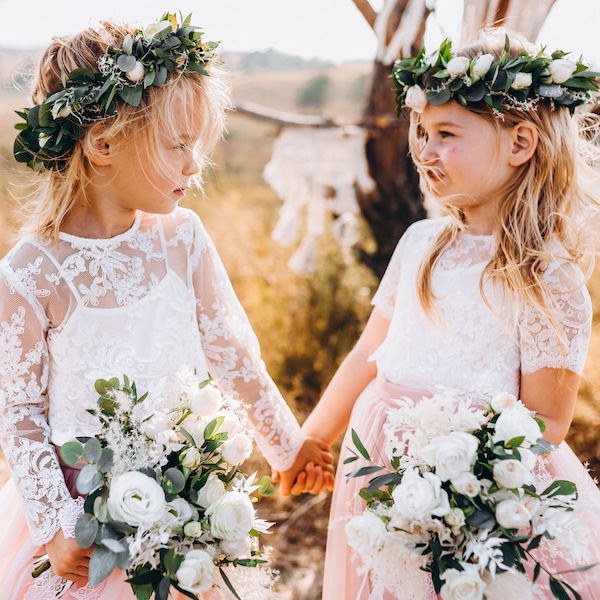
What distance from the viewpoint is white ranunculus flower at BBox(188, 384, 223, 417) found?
1491mm

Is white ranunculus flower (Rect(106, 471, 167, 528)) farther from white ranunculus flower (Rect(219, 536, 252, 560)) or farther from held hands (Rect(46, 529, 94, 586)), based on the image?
held hands (Rect(46, 529, 94, 586))

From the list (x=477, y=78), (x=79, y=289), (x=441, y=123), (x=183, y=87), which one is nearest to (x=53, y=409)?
(x=79, y=289)

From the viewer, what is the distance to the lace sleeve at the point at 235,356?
203 cm

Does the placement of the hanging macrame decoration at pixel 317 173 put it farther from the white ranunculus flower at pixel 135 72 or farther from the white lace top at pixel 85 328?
the white ranunculus flower at pixel 135 72

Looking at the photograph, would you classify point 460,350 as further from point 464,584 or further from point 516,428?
point 464,584

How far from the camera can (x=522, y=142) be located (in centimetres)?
189

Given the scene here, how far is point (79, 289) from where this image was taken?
1.77 m

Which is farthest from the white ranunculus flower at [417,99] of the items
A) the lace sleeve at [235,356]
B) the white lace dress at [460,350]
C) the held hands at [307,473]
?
the held hands at [307,473]

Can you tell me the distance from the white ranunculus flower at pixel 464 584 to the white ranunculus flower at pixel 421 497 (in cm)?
12

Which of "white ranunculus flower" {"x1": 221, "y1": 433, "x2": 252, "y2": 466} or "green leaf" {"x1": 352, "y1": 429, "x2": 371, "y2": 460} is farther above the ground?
"green leaf" {"x1": 352, "y1": 429, "x2": 371, "y2": 460}

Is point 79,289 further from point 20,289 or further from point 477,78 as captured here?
point 477,78

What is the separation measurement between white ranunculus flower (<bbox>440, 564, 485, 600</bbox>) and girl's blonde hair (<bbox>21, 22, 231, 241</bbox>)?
48.1 inches

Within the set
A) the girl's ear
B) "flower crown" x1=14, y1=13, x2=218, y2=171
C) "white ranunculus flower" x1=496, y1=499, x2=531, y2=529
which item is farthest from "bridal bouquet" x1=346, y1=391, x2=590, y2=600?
"flower crown" x1=14, y1=13, x2=218, y2=171

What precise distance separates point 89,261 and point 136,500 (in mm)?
734
